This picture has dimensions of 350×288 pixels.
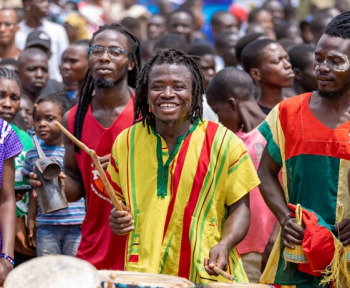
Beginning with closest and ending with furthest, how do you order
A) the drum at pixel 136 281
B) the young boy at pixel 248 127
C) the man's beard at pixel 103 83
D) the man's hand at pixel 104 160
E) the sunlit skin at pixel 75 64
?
the drum at pixel 136 281 < the man's hand at pixel 104 160 < the man's beard at pixel 103 83 < the young boy at pixel 248 127 < the sunlit skin at pixel 75 64

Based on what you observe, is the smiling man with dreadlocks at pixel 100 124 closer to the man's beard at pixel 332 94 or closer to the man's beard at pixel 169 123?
the man's beard at pixel 169 123

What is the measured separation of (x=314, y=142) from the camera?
229 inches

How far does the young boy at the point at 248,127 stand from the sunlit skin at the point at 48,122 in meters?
1.26

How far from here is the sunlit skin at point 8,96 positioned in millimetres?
7906

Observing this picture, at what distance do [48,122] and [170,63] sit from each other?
2.44 metres

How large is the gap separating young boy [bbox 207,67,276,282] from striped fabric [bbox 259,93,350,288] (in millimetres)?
1271

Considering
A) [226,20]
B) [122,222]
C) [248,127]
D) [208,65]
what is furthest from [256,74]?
[226,20]

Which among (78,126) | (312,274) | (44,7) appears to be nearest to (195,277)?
(312,274)

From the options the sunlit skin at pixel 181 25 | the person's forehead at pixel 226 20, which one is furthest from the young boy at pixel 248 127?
the person's forehead at pixel 226 20

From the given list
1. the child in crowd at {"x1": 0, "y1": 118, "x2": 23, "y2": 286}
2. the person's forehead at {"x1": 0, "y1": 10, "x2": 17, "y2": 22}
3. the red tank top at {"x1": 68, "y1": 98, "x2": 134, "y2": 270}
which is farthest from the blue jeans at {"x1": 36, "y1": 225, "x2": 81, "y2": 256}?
the person's forehead at {"x1": 0, "y1": 10, "x2": 17, "y2": 22}

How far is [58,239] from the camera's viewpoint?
778 cm

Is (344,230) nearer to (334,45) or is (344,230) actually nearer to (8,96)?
(334,45)

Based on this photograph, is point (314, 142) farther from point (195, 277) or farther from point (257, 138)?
point (257, 138)

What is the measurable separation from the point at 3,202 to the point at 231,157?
1.42m
